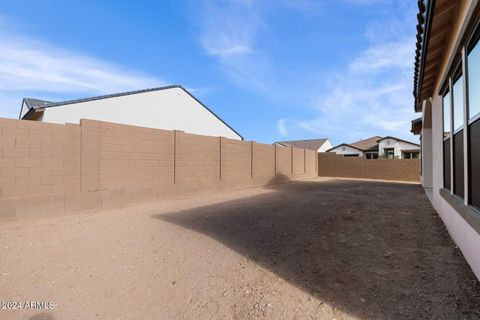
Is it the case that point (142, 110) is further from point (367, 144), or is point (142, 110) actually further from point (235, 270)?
point (367, 144)

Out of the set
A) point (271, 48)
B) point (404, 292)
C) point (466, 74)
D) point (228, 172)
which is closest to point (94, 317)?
point (404, 292)

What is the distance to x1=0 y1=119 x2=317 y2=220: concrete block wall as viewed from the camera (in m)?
5.61

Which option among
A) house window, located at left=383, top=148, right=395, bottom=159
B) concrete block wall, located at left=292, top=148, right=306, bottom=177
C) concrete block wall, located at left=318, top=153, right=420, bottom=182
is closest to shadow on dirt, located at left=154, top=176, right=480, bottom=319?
concrete block wall, located at left=292, top=148, right=306, bottom=177

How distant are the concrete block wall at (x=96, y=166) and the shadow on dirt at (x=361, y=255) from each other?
2109 mm

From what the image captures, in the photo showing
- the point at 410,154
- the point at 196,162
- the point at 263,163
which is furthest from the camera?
the point at 410,154

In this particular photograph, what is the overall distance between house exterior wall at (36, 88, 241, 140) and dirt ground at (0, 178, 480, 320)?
9.34m

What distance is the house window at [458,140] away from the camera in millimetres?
3809

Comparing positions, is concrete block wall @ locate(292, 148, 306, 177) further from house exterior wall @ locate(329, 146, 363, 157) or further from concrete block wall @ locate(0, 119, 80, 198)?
house exterior wall @ locate(329, 146, 363, 157)

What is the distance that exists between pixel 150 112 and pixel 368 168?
57.0 ft

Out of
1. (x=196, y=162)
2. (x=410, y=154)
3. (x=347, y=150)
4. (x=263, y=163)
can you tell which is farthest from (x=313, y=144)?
(x=196, y=162)

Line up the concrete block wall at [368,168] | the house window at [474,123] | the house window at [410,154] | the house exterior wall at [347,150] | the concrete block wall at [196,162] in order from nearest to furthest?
1. the house window at [474,123]
2. the concrete block wall at [196,162]
3. the concrete block wall at [368,168]
4. the house window at [410,154]
5. the house exterior wall at [347,150]

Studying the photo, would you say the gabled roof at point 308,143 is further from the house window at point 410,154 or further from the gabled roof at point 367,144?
the house window at point 410,154

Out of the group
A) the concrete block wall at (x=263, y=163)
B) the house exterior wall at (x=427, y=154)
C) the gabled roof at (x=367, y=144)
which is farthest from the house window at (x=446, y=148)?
the gabled roof at (x=367, y=144)

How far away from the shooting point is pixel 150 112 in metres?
17.5
